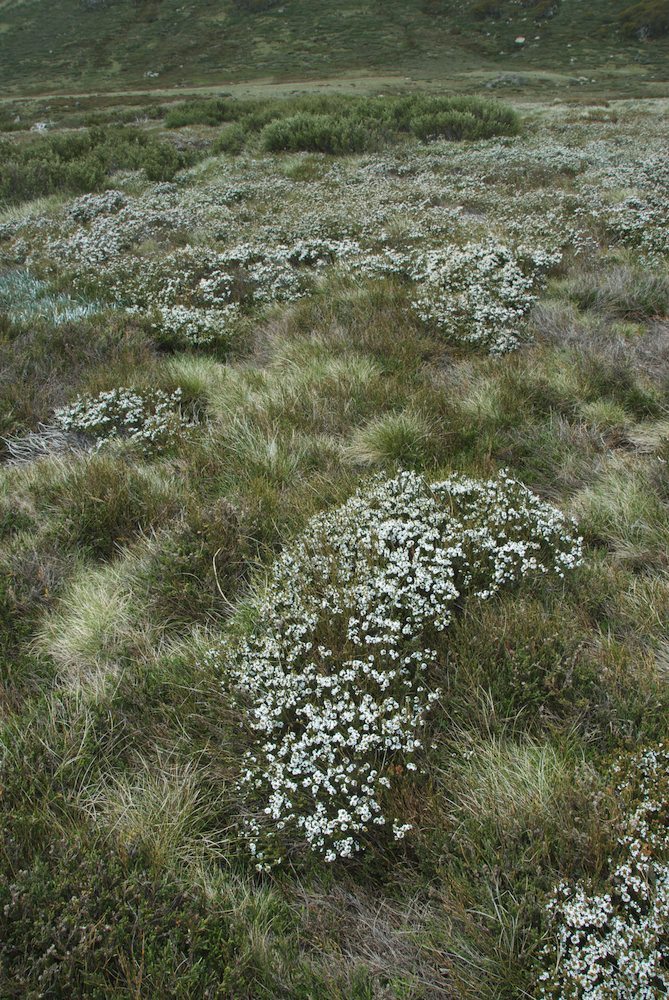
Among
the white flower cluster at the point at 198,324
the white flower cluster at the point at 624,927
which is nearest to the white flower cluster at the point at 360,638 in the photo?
the white flower cluster at the point at 624,927

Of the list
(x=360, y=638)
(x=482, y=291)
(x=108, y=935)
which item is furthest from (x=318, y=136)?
(x=108, y=935)

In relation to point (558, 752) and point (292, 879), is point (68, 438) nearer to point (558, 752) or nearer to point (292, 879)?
point (292, 879)

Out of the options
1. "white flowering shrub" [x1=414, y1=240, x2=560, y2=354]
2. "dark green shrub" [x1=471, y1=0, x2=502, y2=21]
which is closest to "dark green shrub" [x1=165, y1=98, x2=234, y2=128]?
"white flowering shrub" [x1=414, y1=240, x2=560, y2=354]

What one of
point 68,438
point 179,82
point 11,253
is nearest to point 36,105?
point 179,82

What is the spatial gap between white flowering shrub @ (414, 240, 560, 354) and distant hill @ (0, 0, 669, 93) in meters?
63.2

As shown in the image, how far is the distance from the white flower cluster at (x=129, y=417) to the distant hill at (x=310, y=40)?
67.7 meters

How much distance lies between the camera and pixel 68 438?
5.36m

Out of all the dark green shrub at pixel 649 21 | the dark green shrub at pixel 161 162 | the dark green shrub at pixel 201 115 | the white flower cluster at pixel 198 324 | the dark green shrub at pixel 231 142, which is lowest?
the white flower cluster at pixel 198 324

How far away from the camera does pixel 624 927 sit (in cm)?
186

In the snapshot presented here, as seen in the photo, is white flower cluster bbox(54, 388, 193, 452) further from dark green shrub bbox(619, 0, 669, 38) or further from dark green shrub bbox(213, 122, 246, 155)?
dark green shrub bbox(619, 0, 669, 38)

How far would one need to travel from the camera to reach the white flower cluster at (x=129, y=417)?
5.18m

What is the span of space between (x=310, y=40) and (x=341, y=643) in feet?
349

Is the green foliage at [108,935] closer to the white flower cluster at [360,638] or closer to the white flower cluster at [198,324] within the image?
the white flower cluster at [360,638]

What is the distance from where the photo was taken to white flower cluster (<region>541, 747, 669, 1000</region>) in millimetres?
1751
